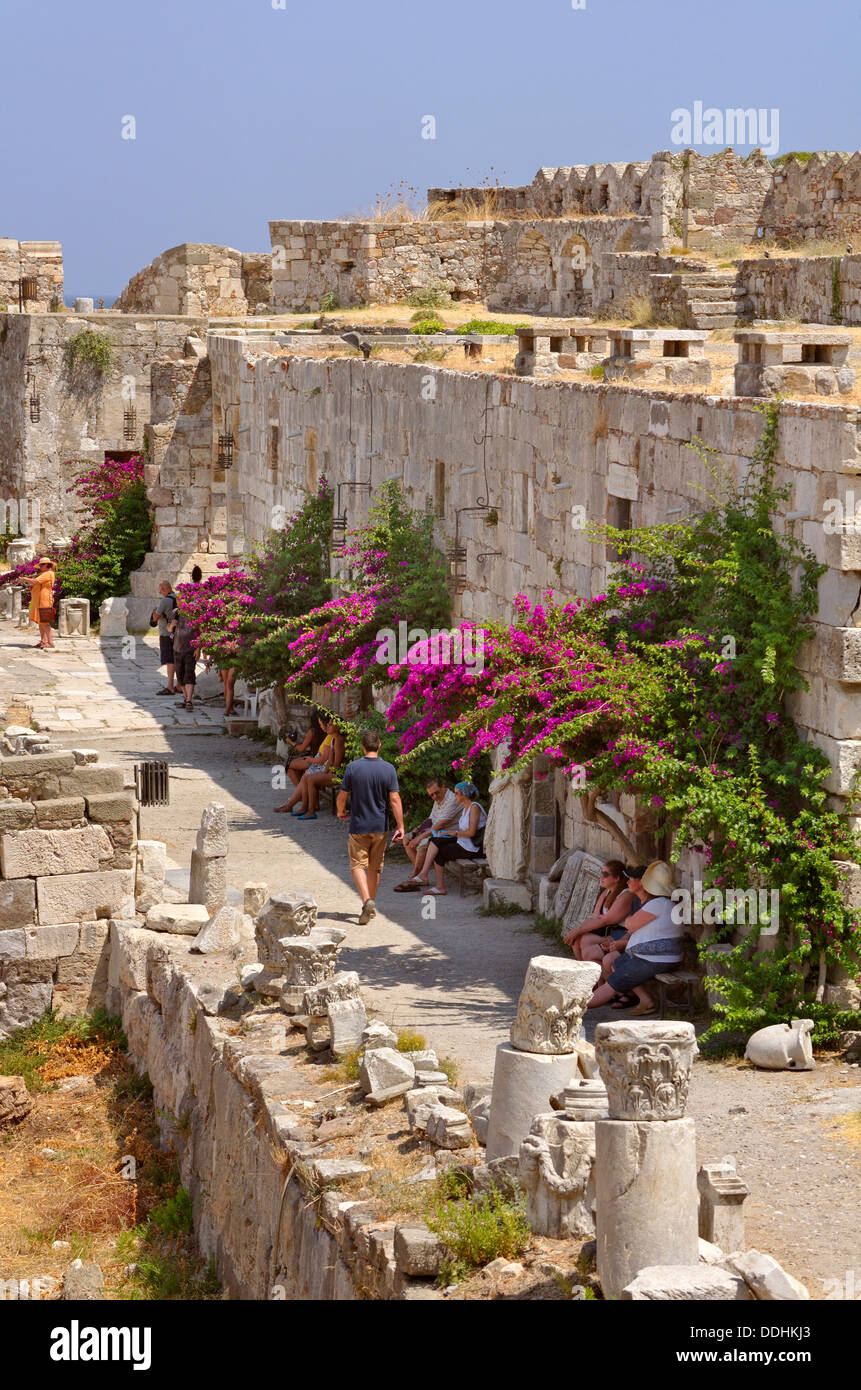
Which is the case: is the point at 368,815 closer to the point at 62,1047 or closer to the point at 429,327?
the point at 62,1047

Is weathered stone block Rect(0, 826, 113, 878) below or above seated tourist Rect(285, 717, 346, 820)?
above

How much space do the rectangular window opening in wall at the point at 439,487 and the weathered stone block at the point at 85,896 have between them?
16.8 feet

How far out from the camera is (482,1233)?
561cm

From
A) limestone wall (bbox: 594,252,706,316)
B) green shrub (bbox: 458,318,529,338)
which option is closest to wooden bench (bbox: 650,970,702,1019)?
limestone wall (bbox: 594,252,706,316)

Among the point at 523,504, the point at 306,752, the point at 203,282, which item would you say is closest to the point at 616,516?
the point at 523,504

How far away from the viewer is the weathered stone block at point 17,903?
10.5 m

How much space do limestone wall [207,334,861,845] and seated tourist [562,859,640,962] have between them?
1.51 m

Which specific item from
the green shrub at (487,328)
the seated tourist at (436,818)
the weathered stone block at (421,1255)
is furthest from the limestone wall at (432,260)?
the weathered stone block at (421,1255)

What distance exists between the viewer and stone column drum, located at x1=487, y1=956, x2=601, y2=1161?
6359 mm

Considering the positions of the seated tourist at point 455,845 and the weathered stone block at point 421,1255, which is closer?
the weathered stone block at point 421,1255

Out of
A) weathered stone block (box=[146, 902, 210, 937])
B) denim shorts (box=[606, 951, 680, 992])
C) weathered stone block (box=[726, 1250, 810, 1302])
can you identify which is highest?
weathered stone block (box=[726, 1250, 810, 1302])

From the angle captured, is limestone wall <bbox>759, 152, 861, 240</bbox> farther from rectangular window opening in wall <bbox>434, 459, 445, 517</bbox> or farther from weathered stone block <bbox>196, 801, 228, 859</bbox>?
weathered stone block <bbox>196, 801, 228, 859</bbox>

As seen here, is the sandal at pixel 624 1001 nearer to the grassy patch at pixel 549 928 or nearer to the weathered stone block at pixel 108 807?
the grassy patch at pixel 549 928
